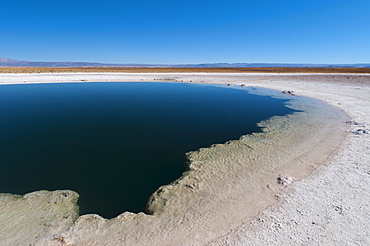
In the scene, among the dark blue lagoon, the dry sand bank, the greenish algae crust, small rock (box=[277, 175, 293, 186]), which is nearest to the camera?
the dry sand bank

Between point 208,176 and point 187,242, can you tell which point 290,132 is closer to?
point 208,176

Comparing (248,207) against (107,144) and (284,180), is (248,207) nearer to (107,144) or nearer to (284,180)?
(284,180)

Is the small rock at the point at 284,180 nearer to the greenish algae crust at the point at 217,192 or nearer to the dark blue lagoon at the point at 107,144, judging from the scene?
the greenish algae crust at the point at 217,192

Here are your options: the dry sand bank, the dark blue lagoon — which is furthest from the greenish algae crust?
the dark blue lagoon

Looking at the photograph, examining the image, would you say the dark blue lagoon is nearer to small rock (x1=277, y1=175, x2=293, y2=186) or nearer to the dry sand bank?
the dry sand bank

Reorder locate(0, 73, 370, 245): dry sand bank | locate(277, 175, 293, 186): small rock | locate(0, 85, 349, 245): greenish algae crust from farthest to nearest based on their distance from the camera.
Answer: locate(277, 175, 293, 186): small rock < locate(0, 85, 349, 245): greenish algae crust < locate(0, 73, 370, 245): dry sand bank

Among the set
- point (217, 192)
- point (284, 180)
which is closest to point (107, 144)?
point (217, 192)

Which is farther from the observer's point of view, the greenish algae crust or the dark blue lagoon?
the dark blue lagoon

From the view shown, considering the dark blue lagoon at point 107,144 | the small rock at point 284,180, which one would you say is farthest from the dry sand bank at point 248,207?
the dark blue lagoon at point 107,144
